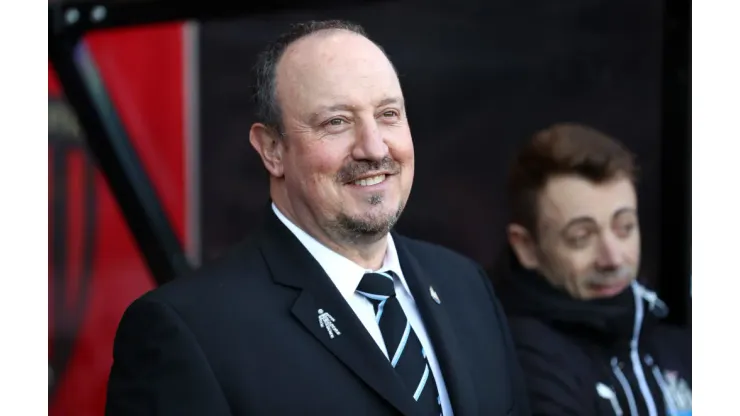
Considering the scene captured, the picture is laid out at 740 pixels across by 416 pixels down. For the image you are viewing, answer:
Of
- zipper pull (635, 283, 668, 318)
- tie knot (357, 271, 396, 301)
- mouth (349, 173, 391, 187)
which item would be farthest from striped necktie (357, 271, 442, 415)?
zipper pull (635, 283, 668, 318)

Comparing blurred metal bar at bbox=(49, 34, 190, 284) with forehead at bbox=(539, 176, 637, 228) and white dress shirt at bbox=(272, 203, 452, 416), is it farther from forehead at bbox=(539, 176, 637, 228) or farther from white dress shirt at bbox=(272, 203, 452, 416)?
forehead at bbox=(539, 176, 637, 228)

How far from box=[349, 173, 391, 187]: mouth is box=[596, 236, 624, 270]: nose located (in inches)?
25.2

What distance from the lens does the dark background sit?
6.15 ft

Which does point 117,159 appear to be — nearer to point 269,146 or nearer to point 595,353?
point 269,146

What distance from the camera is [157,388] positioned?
1.34 meters

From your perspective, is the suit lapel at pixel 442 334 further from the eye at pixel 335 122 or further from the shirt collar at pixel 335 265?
the eye at pixel 335 122

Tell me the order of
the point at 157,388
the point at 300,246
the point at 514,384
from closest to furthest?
the point at 157,388 → the point at 300,246 → the point at 514,384

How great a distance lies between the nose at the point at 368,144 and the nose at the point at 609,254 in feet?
2.16

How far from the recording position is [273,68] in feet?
5.10

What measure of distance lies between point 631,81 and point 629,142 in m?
0.13

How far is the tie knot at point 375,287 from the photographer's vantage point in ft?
4.95

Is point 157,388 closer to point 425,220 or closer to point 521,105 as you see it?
point 425,220

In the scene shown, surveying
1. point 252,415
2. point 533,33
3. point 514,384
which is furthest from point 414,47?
point 252,415

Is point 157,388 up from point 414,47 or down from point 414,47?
down
